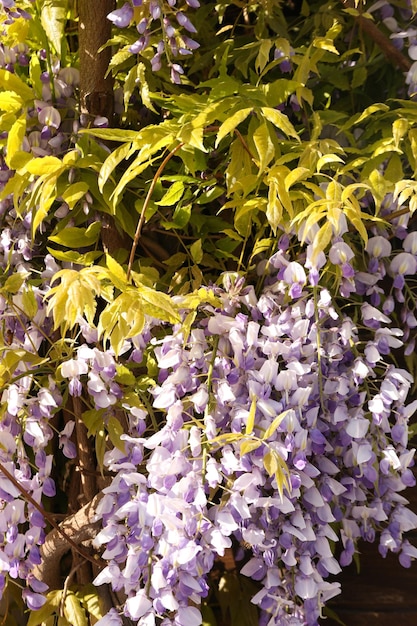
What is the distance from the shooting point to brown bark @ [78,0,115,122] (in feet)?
4.25

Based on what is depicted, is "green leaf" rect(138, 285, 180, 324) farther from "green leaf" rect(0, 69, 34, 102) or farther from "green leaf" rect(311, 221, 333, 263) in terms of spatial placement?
"green leaf" rect(0, 69, 34, 102)

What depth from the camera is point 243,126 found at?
4.15 feet

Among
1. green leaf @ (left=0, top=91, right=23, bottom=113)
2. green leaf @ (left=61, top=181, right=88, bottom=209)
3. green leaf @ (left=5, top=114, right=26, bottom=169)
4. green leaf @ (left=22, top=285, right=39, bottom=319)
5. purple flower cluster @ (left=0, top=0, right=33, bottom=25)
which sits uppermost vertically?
purple flower cluster @ (left=0, top=0, right=33, bottom=25)

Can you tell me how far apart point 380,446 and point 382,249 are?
1.02ft

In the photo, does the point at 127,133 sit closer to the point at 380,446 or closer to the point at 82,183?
the point at 82,183

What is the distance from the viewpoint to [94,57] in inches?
51.4

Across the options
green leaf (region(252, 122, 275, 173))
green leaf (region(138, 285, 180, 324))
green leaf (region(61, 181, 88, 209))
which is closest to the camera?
green leaf (region(138, 285, 180, 324))

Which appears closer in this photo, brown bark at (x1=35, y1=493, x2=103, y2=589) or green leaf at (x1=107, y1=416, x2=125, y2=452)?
green leaf at (x1=107, y1=416, x2=125, y2=452)

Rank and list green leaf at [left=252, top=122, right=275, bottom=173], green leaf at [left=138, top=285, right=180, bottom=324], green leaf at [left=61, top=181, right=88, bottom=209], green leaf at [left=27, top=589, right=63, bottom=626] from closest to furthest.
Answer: green leaf at [left=138, top=285, right=180, bottom=324], green leaf at [left=252, top=122, right=275, bottom=173], green leaf at [left=61, top=181, right=88, bottom=209], green leaf at [left=27, top=589, right=63, bottom=626]

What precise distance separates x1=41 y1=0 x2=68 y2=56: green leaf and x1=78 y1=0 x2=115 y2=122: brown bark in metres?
0.04

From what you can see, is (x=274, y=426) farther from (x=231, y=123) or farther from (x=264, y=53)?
(x=264, y=53)

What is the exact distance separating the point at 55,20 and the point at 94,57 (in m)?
0.08

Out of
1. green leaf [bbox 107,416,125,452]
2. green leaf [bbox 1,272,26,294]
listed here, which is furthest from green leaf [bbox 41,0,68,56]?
green leaf [bbox 107,416,125,452]

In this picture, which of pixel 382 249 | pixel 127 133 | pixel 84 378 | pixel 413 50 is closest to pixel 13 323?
pixel 84 378
